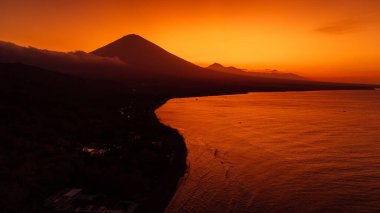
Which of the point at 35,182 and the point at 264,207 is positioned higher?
the point at 35,182

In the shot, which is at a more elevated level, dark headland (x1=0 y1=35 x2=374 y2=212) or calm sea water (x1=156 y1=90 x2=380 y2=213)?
dark headland (x1=0 y1=35 x2=374 y2=212)

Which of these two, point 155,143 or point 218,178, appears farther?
point 155,143

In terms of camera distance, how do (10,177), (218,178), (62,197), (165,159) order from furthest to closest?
(165,159), (218,178), (10,177), (62,197)

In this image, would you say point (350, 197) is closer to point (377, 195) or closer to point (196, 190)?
point (377, 195)

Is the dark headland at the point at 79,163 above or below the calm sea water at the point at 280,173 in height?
above

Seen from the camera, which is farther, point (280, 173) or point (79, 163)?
point (280, 173)

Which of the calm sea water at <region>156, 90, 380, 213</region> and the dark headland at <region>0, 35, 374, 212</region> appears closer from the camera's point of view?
the dark headland at <region>0, 35, 374, 212</region>

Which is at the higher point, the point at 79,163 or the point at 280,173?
the point at 79,163

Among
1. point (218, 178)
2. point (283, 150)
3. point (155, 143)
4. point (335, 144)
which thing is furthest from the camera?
point (335, 144)

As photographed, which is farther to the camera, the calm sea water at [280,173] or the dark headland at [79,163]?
the calm sea water at [280,173]

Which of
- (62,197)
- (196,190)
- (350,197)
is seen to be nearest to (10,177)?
(62,197)
